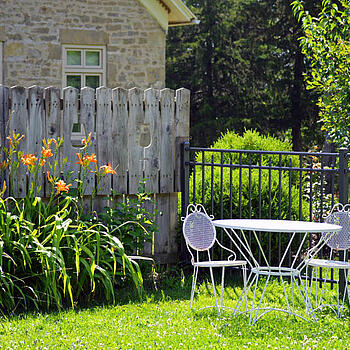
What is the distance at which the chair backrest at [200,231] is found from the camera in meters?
5.54

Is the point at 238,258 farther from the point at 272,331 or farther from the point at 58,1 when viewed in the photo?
the point at 58,1

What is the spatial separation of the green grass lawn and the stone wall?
7201 mm

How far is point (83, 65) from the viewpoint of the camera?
11.9 metres

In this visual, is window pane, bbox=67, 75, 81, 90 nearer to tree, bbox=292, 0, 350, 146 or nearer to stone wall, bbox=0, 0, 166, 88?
stone wall, bbox=0, 0, 166, 88

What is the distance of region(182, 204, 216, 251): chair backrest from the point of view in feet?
18.2

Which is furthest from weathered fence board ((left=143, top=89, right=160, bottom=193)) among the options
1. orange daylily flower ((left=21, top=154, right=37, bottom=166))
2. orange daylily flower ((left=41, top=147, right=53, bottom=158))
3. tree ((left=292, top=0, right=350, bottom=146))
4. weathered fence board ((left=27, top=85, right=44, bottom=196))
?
tree ((left=292, top=0, right=350, bottom=146))

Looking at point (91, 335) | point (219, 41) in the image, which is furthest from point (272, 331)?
point (219, 41)

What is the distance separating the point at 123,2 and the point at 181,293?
300 inches

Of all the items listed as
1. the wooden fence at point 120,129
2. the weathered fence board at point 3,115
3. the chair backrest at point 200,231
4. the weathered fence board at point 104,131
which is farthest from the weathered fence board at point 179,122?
the weathered fence board at point 3,115

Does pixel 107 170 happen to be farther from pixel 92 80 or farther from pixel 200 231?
pixel 92 80

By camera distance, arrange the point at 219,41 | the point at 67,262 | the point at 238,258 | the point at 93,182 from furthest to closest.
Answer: the point at 219,41 → the point at 238,258 → the point at 93,182 → the point at 67,262

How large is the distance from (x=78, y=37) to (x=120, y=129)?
579cm

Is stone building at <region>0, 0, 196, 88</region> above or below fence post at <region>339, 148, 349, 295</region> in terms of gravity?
above

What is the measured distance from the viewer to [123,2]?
11.9m
